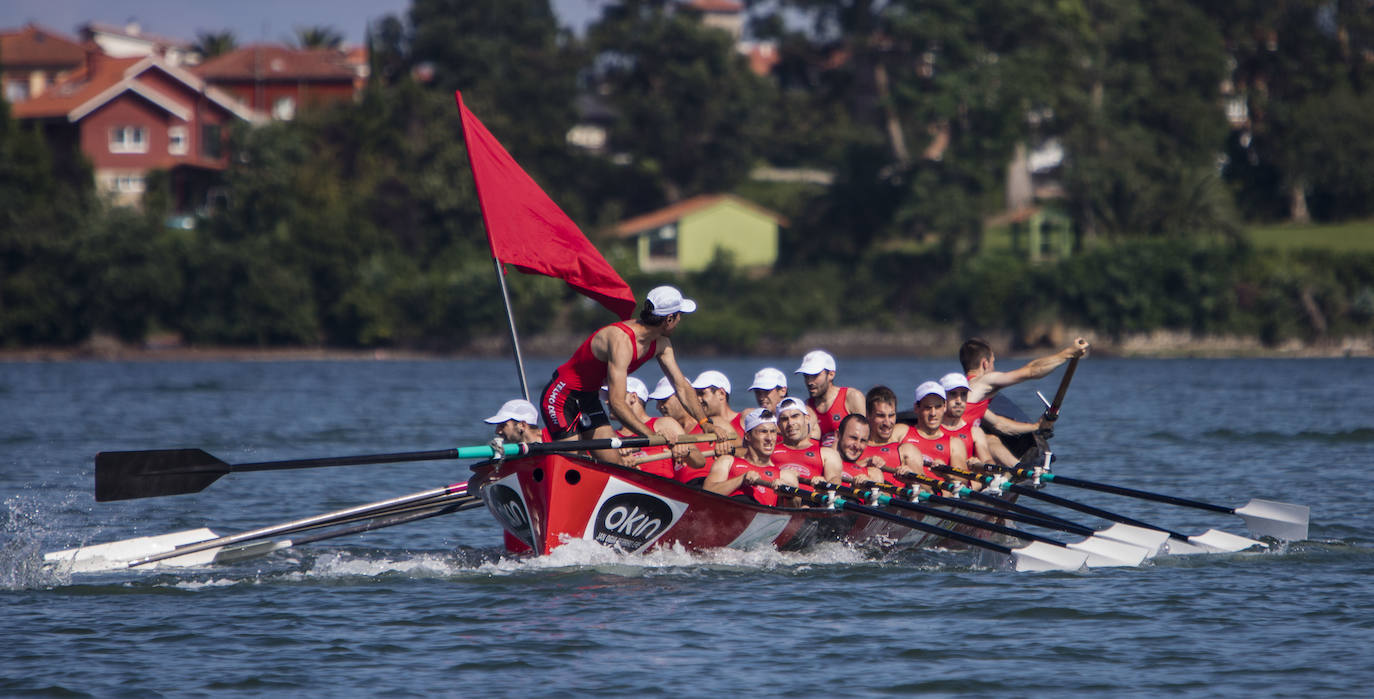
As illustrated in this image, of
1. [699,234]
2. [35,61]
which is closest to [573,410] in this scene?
[699,234]

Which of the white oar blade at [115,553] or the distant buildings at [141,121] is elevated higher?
the distant buildings at [141,121]

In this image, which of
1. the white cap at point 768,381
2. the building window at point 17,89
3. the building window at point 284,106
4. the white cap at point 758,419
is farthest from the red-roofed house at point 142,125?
the white cap at point 758,419

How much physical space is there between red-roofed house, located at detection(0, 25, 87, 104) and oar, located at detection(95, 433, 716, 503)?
82539mm

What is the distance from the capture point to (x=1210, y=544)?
13.6 metres

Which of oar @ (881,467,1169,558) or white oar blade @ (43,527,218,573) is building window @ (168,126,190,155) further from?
oar @ (881,467,1169,558)

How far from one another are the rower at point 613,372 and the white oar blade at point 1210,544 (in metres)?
4.25

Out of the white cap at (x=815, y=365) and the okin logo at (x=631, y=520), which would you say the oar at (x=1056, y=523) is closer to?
the white cap at (x=815, y=365)

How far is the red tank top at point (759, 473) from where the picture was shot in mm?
12445

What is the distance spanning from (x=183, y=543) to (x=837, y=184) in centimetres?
5130

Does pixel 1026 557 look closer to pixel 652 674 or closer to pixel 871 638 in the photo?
pixel 871 638

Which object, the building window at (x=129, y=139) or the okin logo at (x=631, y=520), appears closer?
the okin logo at (x=631, y=520)

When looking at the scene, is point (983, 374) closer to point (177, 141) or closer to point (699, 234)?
point (699, 234)

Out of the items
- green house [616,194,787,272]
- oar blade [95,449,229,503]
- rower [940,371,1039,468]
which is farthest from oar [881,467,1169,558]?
green house [616,194,787,272]

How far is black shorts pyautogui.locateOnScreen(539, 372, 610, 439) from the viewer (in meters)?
12.4
